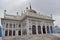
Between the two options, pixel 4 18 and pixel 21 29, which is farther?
pixel 21 29

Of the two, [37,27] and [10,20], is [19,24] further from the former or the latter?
[37,27]

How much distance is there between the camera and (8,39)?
66.7 ft

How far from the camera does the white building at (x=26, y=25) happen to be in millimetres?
20867

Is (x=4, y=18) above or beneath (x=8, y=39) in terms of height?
above

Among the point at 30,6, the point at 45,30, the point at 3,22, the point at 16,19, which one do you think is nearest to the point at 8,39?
the point at 3,22

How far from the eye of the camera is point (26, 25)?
2139 cm

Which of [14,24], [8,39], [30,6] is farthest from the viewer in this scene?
[30,6]

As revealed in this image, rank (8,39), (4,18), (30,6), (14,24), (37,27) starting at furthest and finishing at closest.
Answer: (30,6)
(14,24)
(4,18)
(37,27)
(8,39)

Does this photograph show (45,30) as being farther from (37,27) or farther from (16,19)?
(16,19)

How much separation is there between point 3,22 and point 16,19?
3.74 m

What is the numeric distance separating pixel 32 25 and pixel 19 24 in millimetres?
5561

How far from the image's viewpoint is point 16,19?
25.1 metres

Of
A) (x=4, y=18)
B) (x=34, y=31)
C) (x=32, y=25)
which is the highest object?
(x=4, y=18)

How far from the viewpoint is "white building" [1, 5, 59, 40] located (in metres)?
20.9
